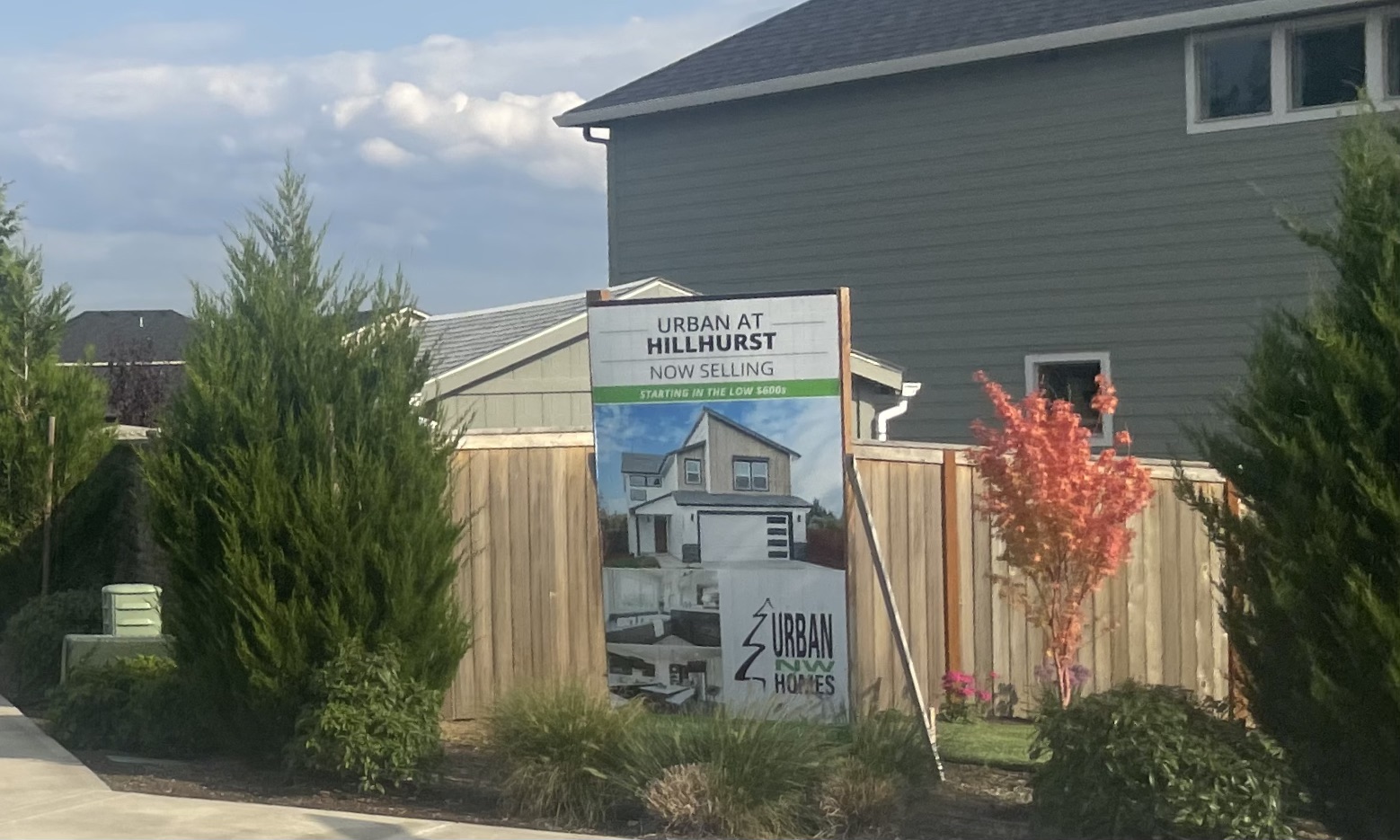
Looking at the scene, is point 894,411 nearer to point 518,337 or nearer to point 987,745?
point 518,337

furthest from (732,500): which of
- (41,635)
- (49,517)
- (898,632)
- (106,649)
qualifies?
(49,517)

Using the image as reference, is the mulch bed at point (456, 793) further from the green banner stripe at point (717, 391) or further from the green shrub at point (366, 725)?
the green banner stripe at point (717, 391)

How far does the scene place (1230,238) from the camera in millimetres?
16219

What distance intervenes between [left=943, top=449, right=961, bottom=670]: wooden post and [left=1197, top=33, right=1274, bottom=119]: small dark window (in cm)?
725

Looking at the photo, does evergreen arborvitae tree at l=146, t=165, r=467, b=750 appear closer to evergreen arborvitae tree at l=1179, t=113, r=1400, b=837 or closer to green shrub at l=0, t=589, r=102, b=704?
green shrub at l=0, t=589, r=102, b=704

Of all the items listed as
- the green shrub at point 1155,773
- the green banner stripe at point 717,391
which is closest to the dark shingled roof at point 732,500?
the green banner stripe at point 717,391

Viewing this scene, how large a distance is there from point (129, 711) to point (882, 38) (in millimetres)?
12256

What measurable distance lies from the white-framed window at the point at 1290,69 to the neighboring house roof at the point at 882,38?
379 millimetres

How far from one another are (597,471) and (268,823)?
9.07 ft

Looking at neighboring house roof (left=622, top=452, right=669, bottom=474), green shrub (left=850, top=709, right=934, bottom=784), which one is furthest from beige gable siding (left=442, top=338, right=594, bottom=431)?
green shrub (left=850, top=709, right=934, bottom=784)

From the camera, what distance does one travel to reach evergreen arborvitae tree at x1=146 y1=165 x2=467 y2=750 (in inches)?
347

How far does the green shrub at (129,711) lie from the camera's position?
9.48 meters

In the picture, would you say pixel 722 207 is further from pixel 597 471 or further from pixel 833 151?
pixel 597 471

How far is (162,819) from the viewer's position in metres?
7.58
